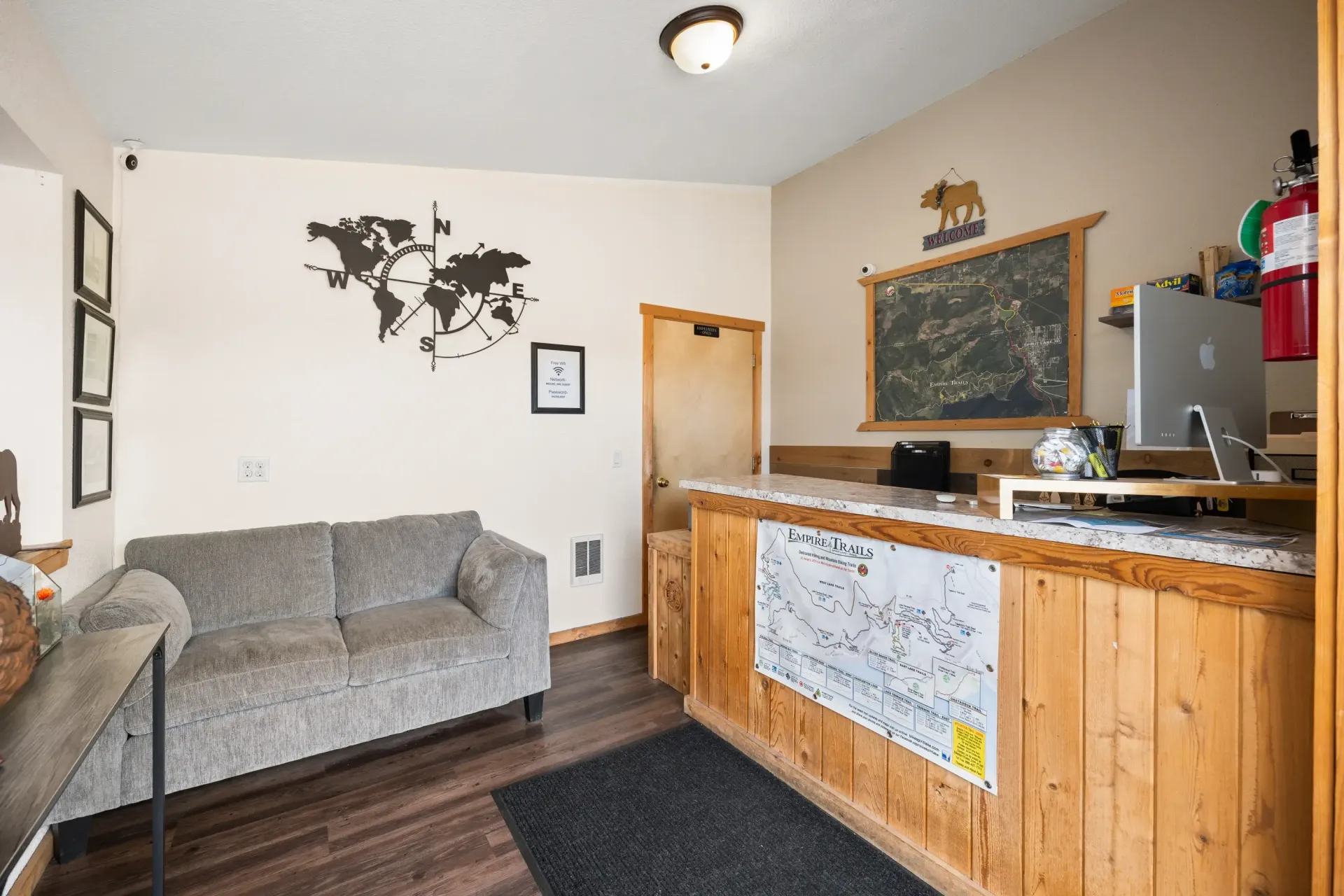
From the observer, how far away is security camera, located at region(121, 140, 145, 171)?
2.63 m

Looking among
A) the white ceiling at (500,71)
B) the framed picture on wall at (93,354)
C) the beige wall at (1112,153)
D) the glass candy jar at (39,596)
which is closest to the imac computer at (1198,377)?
the beige wall at (1112,153)

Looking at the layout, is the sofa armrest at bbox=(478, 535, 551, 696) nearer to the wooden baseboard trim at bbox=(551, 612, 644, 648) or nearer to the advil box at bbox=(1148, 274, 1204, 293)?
the wooden baseboard trim at bbox=(551, 612, 644, 648)

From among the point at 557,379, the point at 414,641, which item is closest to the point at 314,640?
the point at 414,641

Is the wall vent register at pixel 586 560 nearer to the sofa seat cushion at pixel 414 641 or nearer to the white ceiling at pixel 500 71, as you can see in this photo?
the sofa seat cushion at pixel 414 641

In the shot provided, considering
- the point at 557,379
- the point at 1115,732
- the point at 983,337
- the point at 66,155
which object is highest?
the point at 66,155

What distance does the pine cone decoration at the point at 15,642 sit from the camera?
3.39ft

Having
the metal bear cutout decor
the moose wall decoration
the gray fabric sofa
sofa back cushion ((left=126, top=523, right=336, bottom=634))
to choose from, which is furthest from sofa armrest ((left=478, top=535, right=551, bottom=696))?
the moose wall decoration

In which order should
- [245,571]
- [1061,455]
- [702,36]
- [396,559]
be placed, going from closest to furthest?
1. [1061,455]
2. [702,36]
3. [245,571]
4. [396,559]

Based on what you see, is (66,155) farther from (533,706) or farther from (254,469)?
(533,706)

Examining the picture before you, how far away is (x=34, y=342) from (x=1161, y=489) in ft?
10.7

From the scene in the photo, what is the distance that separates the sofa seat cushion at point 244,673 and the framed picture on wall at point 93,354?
103 cm

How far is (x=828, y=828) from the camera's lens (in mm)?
1896

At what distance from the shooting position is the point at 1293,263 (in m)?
1.08

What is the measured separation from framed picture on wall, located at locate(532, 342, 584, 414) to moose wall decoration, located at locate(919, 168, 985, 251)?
6.98 feet
